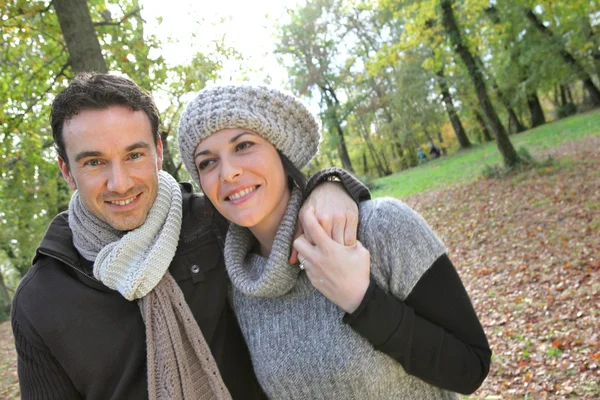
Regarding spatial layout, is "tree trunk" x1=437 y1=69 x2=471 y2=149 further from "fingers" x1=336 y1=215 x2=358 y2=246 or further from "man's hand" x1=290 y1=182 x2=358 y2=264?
"fingers" x1=336 y1=215 x2=358 y2=246

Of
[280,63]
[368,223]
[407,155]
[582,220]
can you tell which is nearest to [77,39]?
[368,223]

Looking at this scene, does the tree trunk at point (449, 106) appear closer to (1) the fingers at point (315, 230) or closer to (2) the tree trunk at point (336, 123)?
(2) the tree trunk at point (336, 123)

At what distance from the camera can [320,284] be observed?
193 cm

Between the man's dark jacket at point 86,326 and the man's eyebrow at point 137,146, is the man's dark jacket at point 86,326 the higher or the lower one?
the lower one

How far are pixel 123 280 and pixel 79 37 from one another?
3.37 m

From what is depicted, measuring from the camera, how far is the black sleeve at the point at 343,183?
2.17 m

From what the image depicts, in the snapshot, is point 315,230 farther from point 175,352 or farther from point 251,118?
point 175,352

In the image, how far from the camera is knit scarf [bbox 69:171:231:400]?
2.15 metres

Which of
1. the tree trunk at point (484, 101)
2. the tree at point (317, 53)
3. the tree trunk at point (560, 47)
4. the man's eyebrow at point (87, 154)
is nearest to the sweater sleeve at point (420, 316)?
the man's eyebrow at point (87, 154)

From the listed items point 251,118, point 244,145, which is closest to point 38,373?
point 244,145

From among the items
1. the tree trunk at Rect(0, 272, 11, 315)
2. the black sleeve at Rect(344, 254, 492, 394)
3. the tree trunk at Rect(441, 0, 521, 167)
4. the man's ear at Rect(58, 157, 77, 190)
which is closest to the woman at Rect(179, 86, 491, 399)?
the black sleeve at Rect(344, 254, 492, 394)

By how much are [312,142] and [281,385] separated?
3.82 ft

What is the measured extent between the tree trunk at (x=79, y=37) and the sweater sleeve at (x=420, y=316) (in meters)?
3.72

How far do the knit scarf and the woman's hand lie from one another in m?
0.74
